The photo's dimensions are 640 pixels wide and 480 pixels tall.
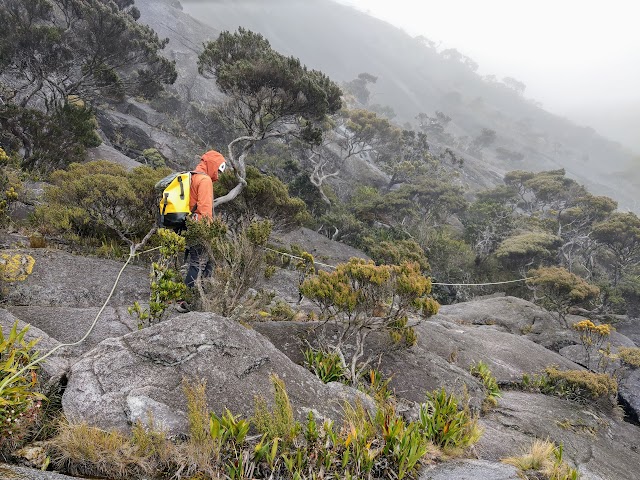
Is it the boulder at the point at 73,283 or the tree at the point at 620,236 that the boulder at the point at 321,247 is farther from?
the tree at the point at 620,236

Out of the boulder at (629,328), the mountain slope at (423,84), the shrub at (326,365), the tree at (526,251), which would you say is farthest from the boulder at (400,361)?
the mountain slope at (423,84)

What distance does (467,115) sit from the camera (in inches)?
4269

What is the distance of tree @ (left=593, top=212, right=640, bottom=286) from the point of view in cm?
2194

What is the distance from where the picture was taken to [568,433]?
6.27m

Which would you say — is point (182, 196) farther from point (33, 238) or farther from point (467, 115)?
point (467, 115)

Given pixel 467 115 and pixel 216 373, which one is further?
pixel 467 115

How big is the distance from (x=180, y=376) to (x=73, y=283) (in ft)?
14.5

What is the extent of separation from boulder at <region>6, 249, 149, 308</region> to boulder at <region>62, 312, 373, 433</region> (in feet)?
10.8

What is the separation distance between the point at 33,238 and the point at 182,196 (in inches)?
167

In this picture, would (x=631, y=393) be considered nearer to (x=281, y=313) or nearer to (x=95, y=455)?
(x=281, y=313)

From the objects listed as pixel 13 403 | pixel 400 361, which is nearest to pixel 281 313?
pixel 400 361

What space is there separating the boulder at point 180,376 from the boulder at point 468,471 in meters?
1.02

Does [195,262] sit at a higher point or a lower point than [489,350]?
higher

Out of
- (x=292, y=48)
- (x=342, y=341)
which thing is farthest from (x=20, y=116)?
(x=292, y=48)
